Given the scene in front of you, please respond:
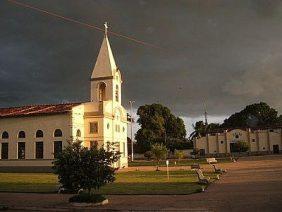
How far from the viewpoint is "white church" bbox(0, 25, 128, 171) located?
4616 cm

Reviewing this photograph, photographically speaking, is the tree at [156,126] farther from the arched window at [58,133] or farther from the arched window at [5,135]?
the arched window at [58,133]

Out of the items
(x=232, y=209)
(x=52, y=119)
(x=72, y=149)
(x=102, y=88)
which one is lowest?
(x=232, y=209)

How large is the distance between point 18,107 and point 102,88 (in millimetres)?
11744

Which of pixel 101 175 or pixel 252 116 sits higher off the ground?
pixel 252 116

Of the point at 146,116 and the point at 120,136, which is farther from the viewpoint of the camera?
the point at 146,116

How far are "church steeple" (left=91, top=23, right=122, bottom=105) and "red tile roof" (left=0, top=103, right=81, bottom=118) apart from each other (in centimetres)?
464

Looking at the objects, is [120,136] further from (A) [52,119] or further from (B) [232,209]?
(B) [232,209]

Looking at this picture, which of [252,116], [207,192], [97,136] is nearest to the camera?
[207,192]

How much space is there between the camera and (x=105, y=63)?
2034 inches

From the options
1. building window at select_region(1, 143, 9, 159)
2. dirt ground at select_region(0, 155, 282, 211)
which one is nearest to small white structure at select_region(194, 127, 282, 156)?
building window at select_region(1, 143, 9, 159)

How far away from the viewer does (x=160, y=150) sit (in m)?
44.2

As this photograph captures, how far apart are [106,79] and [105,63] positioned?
2.29 meters

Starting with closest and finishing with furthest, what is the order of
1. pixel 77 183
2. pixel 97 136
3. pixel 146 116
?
pixel 77 183
pixel 97 136
pixel 146 116

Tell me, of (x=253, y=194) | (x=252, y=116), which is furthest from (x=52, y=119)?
(x=252, y=116)
